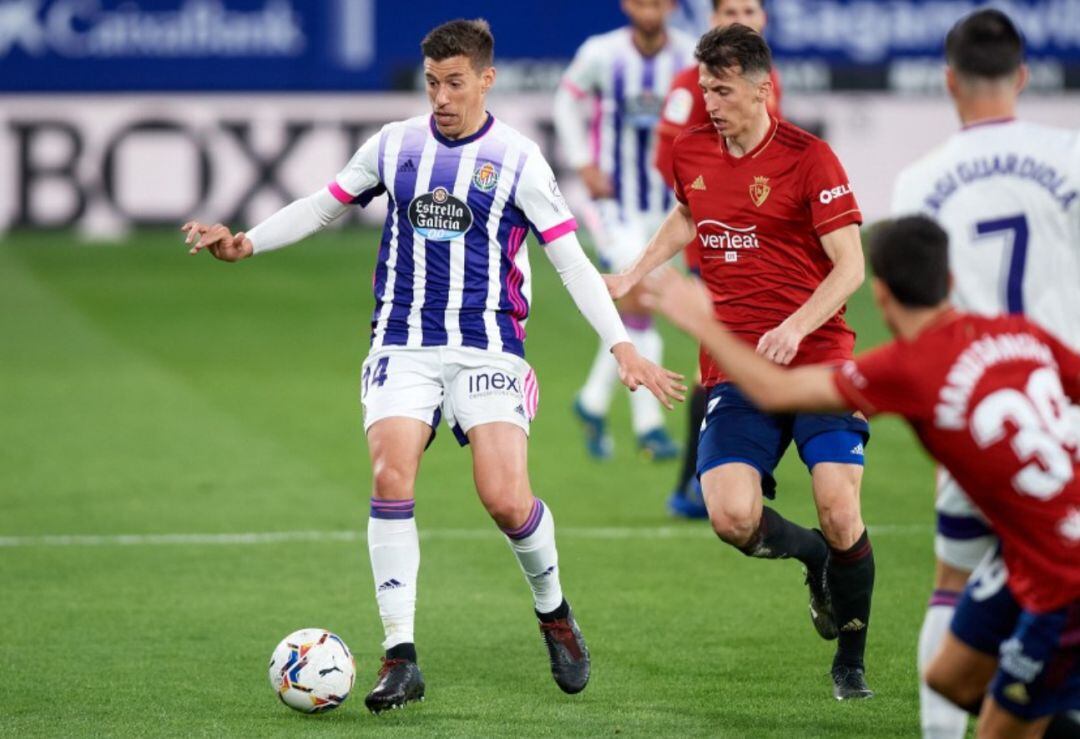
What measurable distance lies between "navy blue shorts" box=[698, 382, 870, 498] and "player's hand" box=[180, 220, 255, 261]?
1.76 metres

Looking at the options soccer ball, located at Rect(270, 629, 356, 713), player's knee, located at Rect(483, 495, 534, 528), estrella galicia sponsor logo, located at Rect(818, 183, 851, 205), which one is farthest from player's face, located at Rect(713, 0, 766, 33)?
soccer ball, located at Rect(270, 629, 356, 713)

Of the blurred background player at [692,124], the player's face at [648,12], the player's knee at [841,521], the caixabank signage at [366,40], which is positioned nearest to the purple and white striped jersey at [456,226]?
the player's knee at [841,521]

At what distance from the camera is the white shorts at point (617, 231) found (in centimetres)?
1196

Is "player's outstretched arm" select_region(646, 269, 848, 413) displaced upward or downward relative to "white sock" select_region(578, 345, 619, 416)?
upward

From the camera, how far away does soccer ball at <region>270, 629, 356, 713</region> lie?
627cm

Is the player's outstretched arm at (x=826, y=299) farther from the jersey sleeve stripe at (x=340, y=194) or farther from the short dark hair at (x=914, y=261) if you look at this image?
the jersey sleeve stripe at (x=340, y=194)

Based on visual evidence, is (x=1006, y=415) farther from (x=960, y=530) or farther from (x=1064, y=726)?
(x=1064, y=726)

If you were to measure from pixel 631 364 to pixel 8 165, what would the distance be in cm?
1457

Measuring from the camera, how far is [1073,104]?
20.3m

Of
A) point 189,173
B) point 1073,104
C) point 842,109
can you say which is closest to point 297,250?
point 189,173

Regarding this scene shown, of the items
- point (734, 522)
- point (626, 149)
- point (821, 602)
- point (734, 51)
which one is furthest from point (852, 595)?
point (626, 149)

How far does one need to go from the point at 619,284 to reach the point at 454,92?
0.92 m

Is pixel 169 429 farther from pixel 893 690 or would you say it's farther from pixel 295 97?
pixel 295 97

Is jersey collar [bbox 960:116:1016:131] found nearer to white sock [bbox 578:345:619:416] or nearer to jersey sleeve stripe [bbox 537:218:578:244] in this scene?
jersey sleeve stripe [bbox 537:218:578:244]
